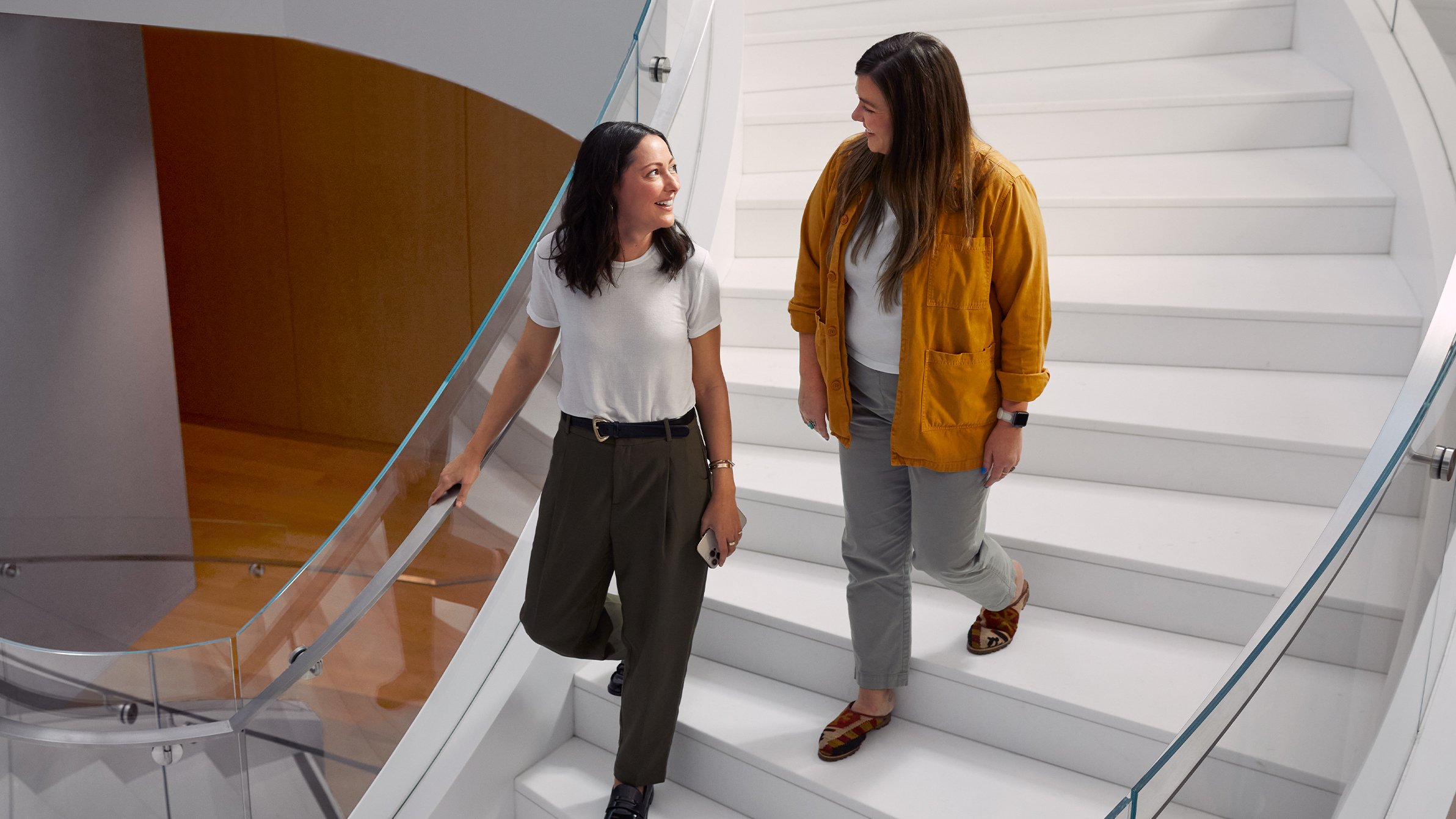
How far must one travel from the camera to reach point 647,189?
179 centimetres

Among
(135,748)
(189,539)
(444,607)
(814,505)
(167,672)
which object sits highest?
(814,505)

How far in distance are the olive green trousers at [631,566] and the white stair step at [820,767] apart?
17cm

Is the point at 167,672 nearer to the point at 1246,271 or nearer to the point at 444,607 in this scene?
the point at 444,607

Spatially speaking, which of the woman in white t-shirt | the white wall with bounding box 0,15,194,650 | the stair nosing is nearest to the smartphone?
the woman in white t-shirt

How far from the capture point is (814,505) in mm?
2541

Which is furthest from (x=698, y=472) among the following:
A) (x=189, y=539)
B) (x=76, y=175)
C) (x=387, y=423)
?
(x=387, y=423)

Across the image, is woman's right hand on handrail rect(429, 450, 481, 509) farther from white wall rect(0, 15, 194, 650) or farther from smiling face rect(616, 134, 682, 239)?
white wall rect(0, 15, 194, 650)

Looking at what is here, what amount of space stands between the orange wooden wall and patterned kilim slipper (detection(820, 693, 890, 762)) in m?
5.28

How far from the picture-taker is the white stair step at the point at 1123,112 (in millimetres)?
3037

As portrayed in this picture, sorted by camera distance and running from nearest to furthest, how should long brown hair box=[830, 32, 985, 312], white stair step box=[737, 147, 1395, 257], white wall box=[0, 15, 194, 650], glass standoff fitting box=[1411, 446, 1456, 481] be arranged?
glass standoff fitting box=[1411, 446, 1456, 481] < long brown hair box=[830, 32, 985, 312] < white stair step box=[737, 147, 1395, 257] < white wall box=[0, 15, 194, 650]

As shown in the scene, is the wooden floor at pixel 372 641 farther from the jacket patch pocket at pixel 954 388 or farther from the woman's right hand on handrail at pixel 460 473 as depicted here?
the jacket patch pocket at pixel 954 388

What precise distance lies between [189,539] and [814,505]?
16.4ft

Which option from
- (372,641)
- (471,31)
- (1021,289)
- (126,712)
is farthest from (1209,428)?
(471,31)

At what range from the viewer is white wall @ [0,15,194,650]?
4.93 metres
